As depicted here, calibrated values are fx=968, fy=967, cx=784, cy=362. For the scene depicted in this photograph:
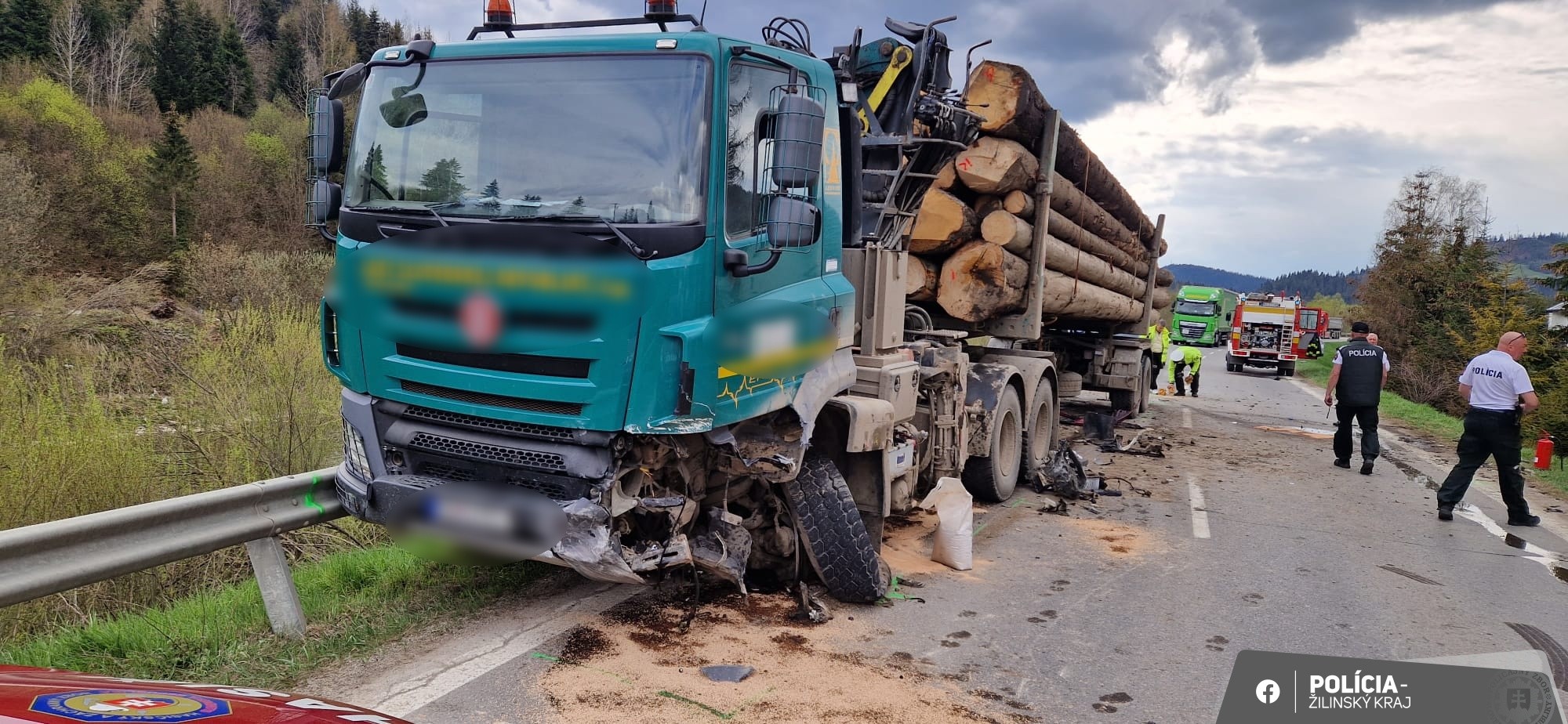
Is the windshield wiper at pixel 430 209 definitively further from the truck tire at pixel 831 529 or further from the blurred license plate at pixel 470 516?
the truck tire at pixel 831 529

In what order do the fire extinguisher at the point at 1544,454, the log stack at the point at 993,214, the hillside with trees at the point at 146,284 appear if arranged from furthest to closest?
the fire extinguisher at the point at 1544,454 < the log stack at the point at 993,214 < the hillside with trees at the point at 146,284

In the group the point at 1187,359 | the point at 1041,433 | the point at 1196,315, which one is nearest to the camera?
the point at 1041,433

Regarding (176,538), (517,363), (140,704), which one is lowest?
(176,538)

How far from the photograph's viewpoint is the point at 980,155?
779 cm

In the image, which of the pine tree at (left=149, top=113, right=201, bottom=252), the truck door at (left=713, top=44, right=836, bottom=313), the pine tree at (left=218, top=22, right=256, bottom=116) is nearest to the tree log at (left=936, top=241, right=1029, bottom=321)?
the truck door at (left=713, top=44, right=836, bottom=313)

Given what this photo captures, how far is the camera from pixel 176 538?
378 cm

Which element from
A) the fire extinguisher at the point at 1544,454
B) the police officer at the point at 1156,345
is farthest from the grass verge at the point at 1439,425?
the police officer at the point at 1156,345

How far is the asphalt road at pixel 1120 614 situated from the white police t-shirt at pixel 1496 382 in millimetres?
1029

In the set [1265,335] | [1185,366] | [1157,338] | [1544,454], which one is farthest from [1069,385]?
[1265,335]

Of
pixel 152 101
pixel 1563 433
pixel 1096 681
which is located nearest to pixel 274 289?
pixel 1096 681

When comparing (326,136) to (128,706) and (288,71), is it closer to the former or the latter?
(128,706)

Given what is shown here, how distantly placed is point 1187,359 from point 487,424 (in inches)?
660

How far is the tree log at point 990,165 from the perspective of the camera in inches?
305

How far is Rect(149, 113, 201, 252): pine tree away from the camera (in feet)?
119
